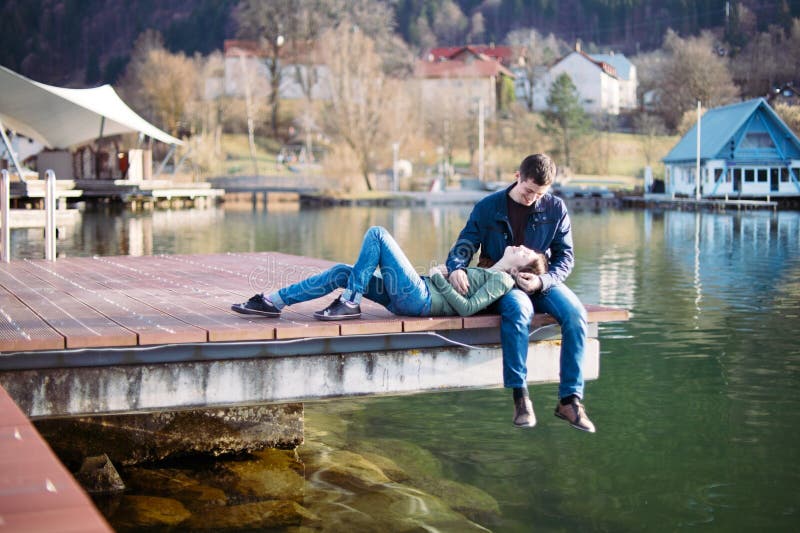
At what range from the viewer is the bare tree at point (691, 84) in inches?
3553

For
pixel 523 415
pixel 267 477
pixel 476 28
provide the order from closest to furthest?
pixel 523 415 < pixel 267 477 < pixel 476 28

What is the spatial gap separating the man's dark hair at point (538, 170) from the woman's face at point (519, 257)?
0.48 metres

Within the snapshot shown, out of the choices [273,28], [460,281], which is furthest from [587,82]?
[460,281]

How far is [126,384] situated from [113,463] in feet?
6.36

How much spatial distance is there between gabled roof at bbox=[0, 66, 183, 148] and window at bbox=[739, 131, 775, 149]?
30600 millimetres

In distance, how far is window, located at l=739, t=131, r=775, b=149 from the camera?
193ft

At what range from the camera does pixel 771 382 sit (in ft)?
37.3

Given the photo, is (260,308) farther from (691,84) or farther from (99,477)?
(691,84)

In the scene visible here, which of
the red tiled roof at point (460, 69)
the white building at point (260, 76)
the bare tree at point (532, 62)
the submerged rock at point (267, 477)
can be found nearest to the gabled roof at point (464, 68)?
the red tiled roof at point (460, 69)

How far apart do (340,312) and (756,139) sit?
5600cm

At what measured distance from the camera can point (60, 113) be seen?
161ft

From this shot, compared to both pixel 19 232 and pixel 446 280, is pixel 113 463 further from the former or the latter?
pixel 19 232

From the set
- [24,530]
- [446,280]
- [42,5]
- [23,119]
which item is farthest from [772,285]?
[42,5]

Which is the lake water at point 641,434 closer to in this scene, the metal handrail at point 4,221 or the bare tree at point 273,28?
the metal handrail at point 4,221
